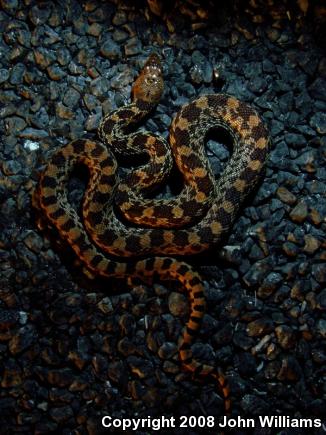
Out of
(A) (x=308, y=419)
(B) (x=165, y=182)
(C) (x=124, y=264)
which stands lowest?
(A) (x=308, y=419)

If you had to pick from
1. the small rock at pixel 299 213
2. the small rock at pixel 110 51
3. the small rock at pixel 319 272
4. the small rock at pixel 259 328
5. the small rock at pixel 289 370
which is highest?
the small rock at pixel 110 51

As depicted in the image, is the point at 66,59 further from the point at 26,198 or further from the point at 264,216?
the point at 264,216

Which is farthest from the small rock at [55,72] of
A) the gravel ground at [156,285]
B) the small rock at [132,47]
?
the small rock at [132,47]

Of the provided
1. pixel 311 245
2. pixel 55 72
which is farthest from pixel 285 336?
pixel 55 72

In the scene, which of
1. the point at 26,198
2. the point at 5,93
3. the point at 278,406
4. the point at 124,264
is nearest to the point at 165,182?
the point at 124,264

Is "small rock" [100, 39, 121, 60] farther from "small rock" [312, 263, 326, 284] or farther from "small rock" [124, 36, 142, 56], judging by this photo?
"small rock" [312, 263, 326, 284]

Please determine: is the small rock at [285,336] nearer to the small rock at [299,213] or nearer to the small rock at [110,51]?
the small rock at [299,213]

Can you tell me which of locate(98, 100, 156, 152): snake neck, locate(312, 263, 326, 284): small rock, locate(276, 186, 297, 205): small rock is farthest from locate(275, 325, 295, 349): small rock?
locate(98, 100, 156, 152): snake neck

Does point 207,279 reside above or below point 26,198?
below
